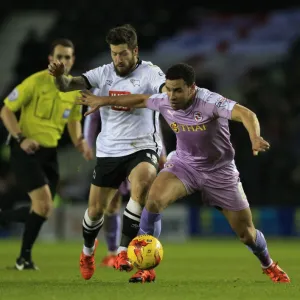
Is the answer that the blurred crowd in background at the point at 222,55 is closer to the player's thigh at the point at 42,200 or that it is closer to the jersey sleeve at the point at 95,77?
the player's thigh at the point at 42,200

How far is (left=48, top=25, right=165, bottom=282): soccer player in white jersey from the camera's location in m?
7.88

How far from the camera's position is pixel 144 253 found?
7008 mm

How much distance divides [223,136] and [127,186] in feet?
10.7

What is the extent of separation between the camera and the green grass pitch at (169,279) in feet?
20.4

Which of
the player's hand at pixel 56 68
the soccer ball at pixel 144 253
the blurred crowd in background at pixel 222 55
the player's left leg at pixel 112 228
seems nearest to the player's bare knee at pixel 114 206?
the player's left leg at pixel 112 228

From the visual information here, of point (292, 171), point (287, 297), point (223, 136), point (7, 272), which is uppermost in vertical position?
point (223, 136)

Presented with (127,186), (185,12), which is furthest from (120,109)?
(185,12)

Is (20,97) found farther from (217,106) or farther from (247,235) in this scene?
(247,235)

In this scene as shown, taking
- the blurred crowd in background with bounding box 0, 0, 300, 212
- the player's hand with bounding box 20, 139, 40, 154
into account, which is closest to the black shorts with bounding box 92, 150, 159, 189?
the player's hand with bounding box 20, 139, 40, 154

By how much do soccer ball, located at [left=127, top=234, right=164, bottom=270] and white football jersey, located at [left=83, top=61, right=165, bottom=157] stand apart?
1.14m

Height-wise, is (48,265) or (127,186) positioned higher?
(127,186)

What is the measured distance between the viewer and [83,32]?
23875 millimetres

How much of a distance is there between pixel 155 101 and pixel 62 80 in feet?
2.98

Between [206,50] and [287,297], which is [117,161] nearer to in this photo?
[287,297]
